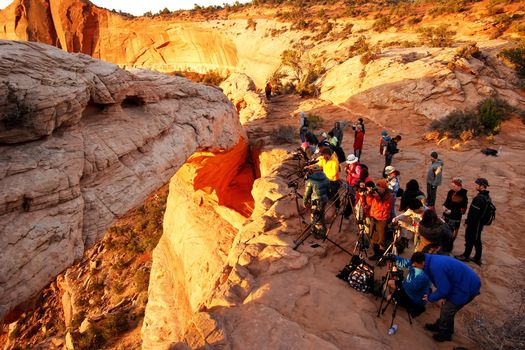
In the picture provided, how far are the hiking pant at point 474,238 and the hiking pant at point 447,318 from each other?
2123mm

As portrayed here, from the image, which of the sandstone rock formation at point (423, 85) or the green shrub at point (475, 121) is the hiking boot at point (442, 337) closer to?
the green shrub at point (475, 121)

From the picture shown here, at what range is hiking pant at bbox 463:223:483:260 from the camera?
5.75 metres

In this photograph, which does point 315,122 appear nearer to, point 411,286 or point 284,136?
point 284,136

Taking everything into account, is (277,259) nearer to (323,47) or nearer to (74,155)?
(74,155)

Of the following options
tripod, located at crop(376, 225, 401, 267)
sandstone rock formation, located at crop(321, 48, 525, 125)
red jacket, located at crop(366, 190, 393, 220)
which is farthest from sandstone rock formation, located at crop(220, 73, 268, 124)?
tripod, located at crop(376, 225, 401, 267)

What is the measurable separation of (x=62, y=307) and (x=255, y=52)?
89.2ft

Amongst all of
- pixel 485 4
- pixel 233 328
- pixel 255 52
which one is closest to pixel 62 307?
pixel 233 328

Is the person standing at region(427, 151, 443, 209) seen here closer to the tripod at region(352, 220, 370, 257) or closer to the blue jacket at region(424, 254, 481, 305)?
the tripod at region(352, 220, 370, 257)

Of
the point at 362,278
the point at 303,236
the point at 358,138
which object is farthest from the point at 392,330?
the point at 358,138

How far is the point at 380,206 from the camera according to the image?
Answer: 18.4 feet

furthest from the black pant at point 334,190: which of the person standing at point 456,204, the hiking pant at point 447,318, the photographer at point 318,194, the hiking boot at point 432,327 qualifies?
the hiking pant at point 447,318

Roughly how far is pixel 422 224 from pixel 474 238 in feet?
6.29

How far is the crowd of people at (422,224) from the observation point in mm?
4082

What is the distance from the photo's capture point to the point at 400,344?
428cm
